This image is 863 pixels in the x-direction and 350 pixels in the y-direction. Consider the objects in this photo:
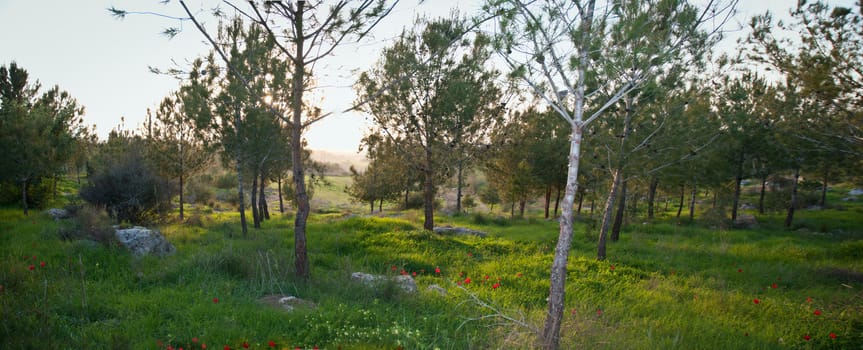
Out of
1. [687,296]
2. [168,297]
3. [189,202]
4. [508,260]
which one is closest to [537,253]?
[508,260]

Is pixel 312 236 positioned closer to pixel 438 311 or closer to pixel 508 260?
pixel 508 260

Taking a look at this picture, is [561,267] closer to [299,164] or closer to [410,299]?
[410,299]

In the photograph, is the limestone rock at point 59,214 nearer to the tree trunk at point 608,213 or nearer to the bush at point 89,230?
the bush at point 89,230

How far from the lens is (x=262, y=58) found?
14.7 meters

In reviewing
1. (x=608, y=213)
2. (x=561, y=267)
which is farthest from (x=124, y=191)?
(x=608, y=213)

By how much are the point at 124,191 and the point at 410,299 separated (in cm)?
1514

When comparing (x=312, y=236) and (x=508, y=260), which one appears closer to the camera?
(x=508, y=260)

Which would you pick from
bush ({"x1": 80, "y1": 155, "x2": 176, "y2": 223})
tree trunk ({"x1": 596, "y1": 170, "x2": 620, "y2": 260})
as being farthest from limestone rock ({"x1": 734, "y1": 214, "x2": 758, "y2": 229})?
bush ({"x1": 80, "y1": 155, "x2": 176, "y2": 223})

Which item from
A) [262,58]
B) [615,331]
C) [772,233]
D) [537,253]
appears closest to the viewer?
[615,331]

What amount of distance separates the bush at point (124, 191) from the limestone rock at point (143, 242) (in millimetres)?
7167

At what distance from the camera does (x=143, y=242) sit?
30.0ft

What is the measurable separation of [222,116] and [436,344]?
1427 centimetres

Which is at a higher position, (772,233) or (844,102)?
(844,102)

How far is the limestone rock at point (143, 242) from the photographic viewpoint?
891 centimetres
